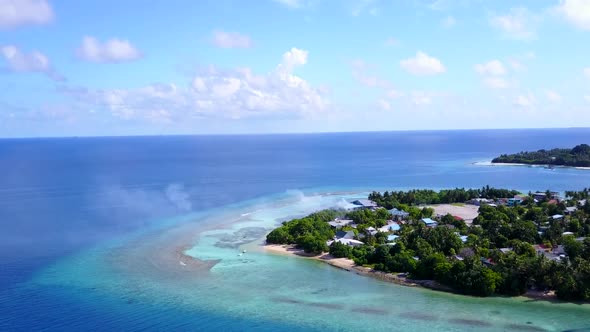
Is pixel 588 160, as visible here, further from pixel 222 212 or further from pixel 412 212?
pixel 222 212

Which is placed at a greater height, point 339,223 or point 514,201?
point 514,201

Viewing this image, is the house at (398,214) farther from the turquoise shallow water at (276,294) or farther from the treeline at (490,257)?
the turquoise shallow water at (276,294)

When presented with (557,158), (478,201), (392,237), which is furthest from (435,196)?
(557,158)

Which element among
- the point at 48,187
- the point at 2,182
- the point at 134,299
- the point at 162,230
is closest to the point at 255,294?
the point at 134,299

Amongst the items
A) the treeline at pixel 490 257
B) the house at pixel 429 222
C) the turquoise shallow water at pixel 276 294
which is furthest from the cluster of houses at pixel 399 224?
the turquoise shallow water at pixel 276 294

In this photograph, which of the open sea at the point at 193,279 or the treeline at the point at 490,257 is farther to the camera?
the treeline at the point at 490,257

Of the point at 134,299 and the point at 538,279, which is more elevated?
the point at 538,279

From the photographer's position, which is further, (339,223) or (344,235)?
(339,223)

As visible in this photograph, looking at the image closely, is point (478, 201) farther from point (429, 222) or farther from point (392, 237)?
point (392, 237)
